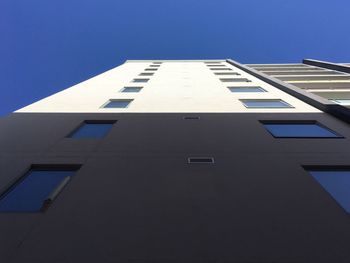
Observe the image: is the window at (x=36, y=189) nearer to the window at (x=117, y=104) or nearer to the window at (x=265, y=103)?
the window at (x=117, y=104)

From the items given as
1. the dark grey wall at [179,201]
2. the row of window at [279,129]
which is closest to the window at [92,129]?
the row of window at [279,129]

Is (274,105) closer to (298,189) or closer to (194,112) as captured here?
(194,112)

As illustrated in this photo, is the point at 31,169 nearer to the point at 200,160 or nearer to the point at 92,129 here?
the point at 92,129

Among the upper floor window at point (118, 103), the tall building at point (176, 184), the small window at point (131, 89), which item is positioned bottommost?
the small window at point (131, 89)

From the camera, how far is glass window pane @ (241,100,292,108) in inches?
500

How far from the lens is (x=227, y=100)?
1352cm

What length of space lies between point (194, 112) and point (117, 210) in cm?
623

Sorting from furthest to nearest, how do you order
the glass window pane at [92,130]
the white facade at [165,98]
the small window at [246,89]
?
the small window at [246,89], the white facade at [165,98], the glass window pane at [92,130]

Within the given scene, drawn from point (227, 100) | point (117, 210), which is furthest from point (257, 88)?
point (117, 210)

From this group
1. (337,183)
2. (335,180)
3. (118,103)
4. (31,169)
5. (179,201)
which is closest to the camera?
(179,201)

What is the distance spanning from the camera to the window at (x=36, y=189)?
638 cm

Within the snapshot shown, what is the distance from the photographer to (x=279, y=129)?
10156 mm

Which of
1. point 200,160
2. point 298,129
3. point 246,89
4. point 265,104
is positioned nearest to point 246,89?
point 246,89

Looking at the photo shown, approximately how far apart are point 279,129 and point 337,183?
3.37m
